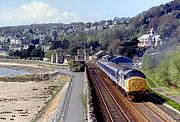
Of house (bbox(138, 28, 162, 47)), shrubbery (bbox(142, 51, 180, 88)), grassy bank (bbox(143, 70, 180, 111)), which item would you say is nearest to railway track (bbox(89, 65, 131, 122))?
grassy bank (bbox(143, 70, 180, 111))

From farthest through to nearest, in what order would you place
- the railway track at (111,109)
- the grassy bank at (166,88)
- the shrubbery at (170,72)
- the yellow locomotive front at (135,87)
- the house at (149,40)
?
the house at (149,40), the shrubbery at (170,72), the yellow locomotive front at (135,87), the grassy bank at (166,88), the railway track at (111,109)

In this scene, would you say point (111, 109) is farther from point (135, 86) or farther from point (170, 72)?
point (170, 72)

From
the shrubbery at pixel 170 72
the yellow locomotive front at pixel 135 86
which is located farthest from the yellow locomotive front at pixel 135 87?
the shrubbery at pixel 170 72

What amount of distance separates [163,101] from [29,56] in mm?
145403

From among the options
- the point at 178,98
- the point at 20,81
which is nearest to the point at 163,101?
the point at 178,98

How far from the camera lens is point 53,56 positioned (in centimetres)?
15088

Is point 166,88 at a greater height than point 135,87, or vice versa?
point 135,87

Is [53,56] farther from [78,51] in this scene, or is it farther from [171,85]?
[171,85]

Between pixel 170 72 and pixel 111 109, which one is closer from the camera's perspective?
pixel 111 109

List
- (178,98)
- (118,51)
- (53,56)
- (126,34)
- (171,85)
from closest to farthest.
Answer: (178,98) < (171,85) < (118,51) < (53,56) < (126,34)

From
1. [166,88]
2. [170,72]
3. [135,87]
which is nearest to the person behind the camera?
[135,87]

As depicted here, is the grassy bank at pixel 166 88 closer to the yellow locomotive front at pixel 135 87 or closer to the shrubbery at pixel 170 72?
the shrubbery at pixel 170 72

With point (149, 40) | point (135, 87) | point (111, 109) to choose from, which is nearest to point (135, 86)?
point (135, 87)

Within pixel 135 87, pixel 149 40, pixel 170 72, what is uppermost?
pixel 149 40
